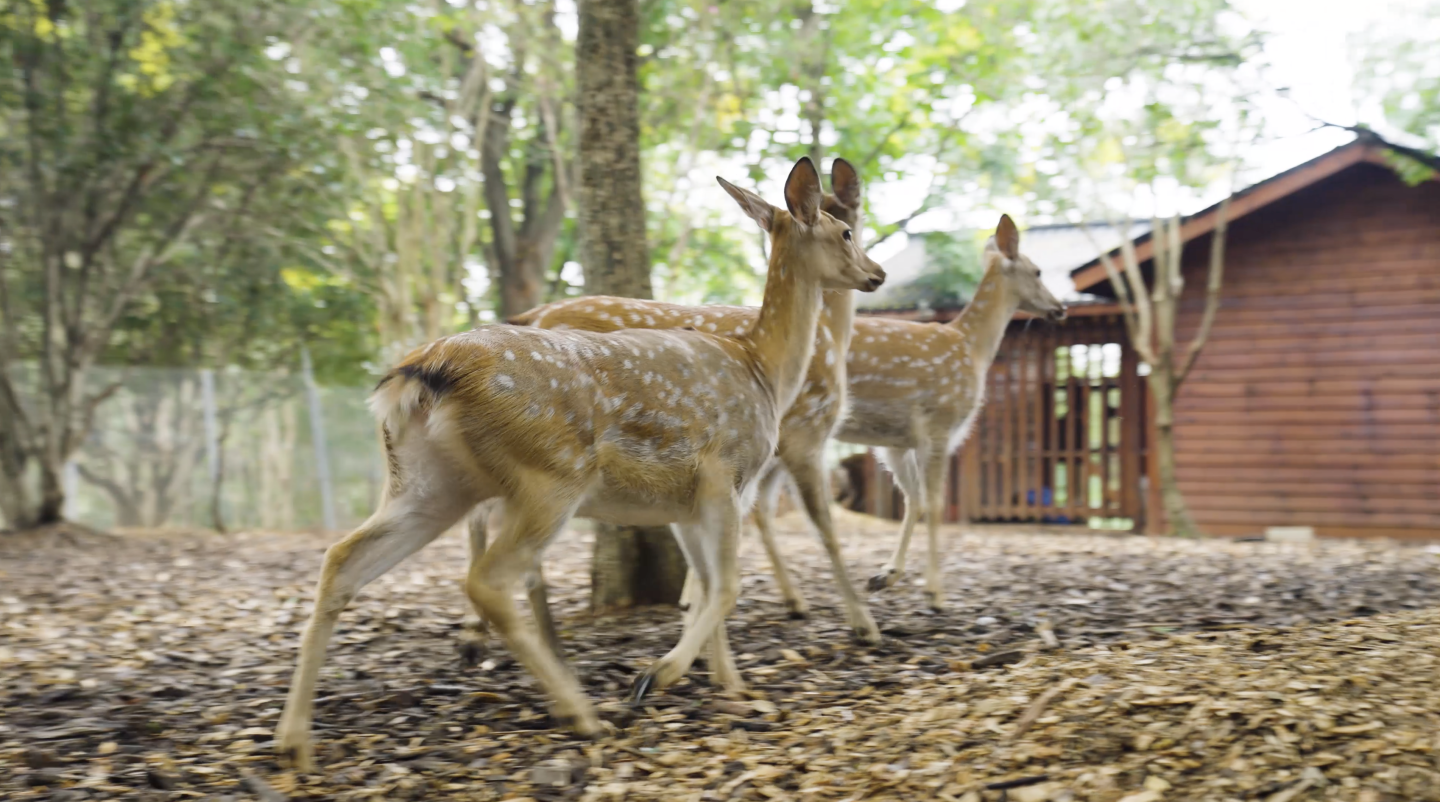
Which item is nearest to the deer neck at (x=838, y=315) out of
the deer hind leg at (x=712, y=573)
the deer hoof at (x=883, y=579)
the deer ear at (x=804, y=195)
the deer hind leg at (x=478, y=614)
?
the deer ear at (x=804, y=195)

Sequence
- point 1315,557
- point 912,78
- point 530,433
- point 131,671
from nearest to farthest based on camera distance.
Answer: point 530,433 → point 131,671 → point 1315,557 → point 912,78

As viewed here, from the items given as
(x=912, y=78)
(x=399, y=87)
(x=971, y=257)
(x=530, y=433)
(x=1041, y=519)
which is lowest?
(x=1041, y=519)

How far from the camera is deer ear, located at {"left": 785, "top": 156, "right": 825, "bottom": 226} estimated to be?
192 inches

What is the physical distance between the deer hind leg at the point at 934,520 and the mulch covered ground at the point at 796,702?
17 cm

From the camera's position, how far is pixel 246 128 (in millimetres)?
11852

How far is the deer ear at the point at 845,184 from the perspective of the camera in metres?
5.79

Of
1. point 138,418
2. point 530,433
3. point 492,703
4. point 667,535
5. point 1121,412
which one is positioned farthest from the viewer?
point 1121,412

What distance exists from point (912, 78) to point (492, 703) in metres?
13.6

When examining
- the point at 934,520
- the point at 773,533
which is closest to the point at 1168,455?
the point at 934,520

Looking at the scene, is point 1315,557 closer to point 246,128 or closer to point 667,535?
point 667,535

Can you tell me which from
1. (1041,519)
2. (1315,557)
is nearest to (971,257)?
(1041,519)

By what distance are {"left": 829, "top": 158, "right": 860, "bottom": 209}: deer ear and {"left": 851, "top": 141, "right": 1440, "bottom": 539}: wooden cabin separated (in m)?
8.67

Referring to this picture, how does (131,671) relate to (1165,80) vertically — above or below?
below

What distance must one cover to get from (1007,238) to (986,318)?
59 centimetres
